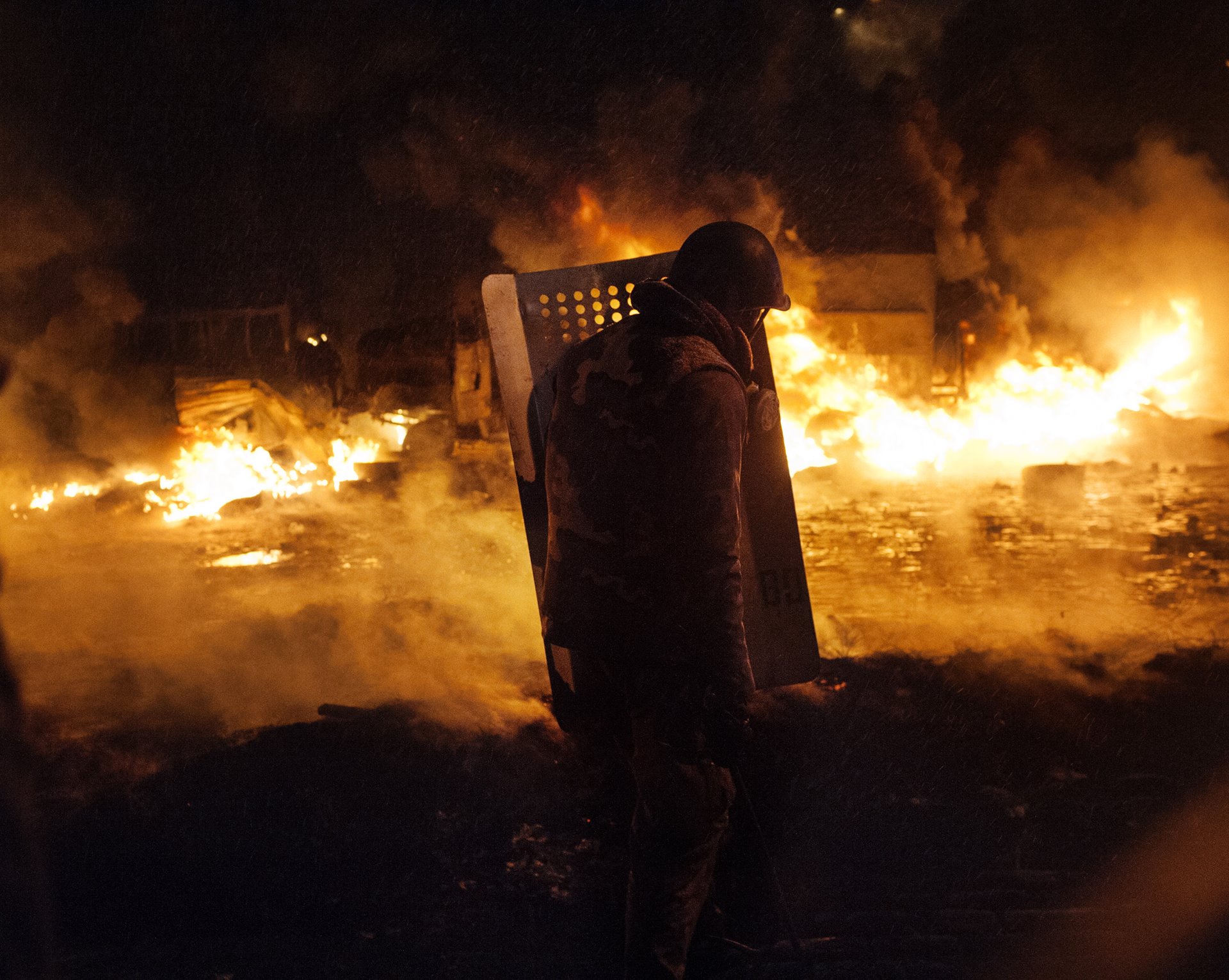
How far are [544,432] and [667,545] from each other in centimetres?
92

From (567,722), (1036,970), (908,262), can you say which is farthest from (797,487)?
(908,262)

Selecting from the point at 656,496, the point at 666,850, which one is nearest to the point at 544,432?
the point at 656,496

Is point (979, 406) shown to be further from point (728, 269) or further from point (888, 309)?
point (728, 269)

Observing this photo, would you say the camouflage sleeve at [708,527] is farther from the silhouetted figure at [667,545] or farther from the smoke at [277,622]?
the smoke at [277,622]

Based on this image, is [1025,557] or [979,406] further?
[979,406]

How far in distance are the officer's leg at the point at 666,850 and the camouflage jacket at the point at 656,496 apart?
1.08 feet

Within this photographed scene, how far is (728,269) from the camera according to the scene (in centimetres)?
246

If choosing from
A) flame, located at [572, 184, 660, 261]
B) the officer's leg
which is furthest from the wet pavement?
flame, located at [572, 184, 660, 261]

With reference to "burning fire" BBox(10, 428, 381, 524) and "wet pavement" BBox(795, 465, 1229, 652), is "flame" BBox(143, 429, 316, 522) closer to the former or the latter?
"burning fire" BBox(10, 428, 381, 524)

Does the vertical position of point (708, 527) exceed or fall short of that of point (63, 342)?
it falls short

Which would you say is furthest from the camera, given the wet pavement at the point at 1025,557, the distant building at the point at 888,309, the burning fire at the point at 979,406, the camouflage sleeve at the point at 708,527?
the distant building at the point at 888,309

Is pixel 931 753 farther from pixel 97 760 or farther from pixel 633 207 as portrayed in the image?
pixel 633 207

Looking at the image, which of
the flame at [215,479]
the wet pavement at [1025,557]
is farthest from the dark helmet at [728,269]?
the flame at [215,479]

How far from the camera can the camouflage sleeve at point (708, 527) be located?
84.3 inches
